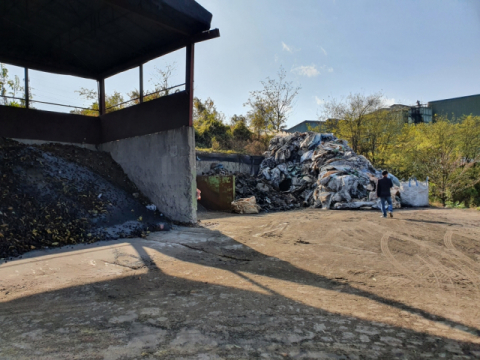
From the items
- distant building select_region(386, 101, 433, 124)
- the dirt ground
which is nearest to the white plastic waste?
the dirt ground

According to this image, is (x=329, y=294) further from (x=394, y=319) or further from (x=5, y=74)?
(x=5, y=74)

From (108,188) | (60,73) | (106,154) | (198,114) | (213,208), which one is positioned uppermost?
(198,114)

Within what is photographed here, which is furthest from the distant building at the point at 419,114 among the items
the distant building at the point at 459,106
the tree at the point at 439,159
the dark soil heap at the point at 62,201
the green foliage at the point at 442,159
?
the dark soil heap at the point at 62,201

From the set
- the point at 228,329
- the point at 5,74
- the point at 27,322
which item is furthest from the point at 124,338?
the point at 5,74

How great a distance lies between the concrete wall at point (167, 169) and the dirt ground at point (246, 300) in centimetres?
192

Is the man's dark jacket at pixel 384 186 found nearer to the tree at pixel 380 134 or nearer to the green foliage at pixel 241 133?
the tree at pixel 380 134

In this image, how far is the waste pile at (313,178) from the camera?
1132 centimetres

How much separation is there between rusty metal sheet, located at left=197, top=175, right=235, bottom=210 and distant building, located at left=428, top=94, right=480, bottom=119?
30.3 metres

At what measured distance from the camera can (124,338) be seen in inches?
89.0

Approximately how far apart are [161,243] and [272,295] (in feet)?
10.6

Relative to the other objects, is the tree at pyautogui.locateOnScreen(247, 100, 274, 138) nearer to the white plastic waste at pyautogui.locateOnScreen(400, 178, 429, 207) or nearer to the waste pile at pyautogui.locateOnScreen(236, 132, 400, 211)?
the waste pile at pyautogui.locateOnScreen(236, 132, 400, 211)

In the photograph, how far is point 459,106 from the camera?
33094 mm

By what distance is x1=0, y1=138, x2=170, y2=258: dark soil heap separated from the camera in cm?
544

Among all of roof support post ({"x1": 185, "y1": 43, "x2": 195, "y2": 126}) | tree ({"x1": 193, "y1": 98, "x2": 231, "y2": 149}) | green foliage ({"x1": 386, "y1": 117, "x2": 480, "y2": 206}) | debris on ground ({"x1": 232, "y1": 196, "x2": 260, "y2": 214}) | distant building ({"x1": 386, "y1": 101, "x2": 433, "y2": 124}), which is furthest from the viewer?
distant building ({"x1": 386, "y1": 101, "x2": 433, "y2": 124})
